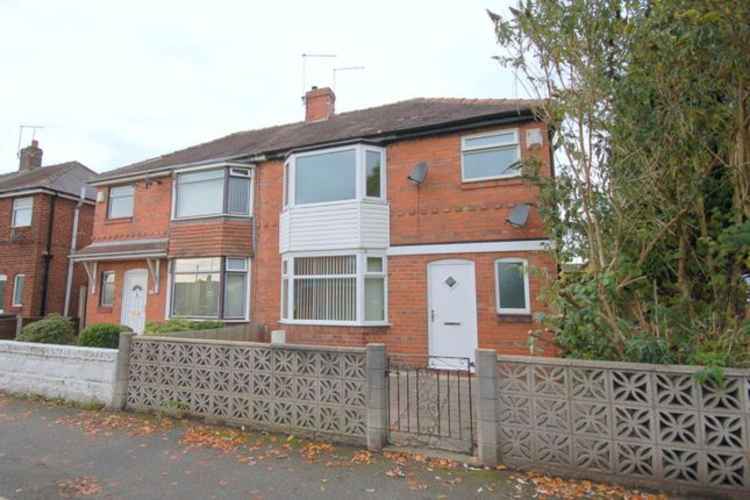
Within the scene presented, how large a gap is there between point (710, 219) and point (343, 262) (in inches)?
272

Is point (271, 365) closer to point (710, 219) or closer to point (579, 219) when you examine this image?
point (579, 219)

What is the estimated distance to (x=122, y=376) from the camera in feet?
20.1

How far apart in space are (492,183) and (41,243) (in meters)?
16.5

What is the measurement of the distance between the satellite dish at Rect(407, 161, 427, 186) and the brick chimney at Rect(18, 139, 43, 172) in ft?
69.2

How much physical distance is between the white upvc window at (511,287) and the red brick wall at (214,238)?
21.9ft

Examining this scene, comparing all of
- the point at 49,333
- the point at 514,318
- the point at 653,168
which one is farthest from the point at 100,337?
the point at 653,168

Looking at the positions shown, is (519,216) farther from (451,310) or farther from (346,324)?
(346,324)

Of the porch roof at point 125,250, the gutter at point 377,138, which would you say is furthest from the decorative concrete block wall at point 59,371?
the gutter at point 377,138

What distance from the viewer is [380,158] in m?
10.0

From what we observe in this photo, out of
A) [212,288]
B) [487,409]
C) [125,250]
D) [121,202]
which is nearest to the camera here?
[487,409]

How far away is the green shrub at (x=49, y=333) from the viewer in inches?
Answer: 320

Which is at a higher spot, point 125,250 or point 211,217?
point 211,217

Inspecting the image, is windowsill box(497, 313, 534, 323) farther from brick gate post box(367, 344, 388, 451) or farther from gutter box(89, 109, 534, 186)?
brick gate post box(367, 344, 388, 451)

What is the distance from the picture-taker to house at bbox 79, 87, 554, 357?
8641 mm
